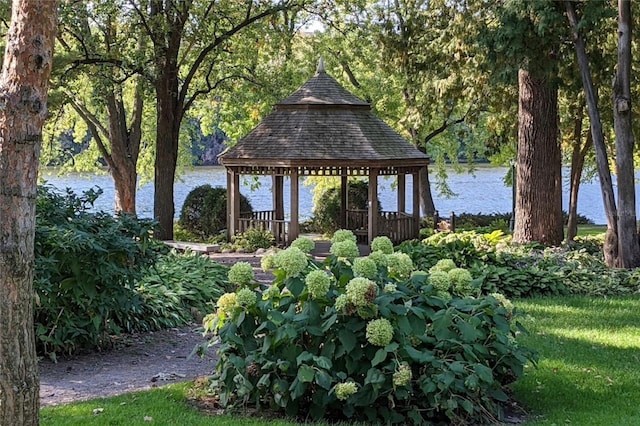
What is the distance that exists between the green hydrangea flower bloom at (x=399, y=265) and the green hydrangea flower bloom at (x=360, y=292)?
2.22 feet

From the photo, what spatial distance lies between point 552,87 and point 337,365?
40.6ft

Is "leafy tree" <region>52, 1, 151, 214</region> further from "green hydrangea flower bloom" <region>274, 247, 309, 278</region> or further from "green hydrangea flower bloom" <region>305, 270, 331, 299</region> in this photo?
"green hydrangea flower bloom" <region>305, 270, 331, 299</region>

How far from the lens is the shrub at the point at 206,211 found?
23969 millimetres

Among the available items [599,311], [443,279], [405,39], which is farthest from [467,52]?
[443,279]

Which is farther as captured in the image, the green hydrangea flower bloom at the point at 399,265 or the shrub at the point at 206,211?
the shrub at the point at 206,211

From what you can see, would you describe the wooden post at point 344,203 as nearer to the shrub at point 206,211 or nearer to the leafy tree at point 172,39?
the shrub at point 206,211

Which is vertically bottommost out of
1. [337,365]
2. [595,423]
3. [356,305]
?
[595,423]

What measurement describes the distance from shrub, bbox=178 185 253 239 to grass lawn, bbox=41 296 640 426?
15.0 meters

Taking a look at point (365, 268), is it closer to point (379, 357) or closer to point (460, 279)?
point (379, 357)

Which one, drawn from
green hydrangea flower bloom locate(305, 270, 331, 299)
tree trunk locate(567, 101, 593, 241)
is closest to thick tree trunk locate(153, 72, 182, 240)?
tree trunk locate(567, 101, 593, 241)

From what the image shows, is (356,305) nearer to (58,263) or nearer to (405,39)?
(58,263)

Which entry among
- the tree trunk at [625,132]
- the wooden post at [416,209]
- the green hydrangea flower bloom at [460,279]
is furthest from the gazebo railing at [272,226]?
the green hydrangea flower bloom at [460,279]

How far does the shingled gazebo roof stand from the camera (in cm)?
1994

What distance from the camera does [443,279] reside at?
6.08 m
